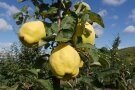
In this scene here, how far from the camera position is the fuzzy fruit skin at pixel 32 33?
227 cm

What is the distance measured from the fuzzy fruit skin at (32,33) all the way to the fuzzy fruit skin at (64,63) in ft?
0.67

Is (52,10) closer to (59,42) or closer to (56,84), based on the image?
(59,42)

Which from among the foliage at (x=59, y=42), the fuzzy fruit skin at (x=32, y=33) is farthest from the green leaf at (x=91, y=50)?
the fuzzy fruit skin at (x=32, y=33)

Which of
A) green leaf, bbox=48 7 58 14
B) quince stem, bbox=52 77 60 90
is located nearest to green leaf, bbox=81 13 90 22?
green leaf, bbox=48 7 58 14

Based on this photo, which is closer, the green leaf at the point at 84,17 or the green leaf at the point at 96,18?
the green leaf at the point at 84,17

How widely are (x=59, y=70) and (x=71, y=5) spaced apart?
0.65m

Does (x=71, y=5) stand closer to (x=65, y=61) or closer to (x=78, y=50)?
(x=78, y=50)

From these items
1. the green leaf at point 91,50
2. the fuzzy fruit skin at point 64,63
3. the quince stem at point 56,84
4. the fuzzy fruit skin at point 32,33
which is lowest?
the quince stem at point 56,84

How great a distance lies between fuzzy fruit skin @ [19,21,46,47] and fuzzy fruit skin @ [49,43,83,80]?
0.67 feet

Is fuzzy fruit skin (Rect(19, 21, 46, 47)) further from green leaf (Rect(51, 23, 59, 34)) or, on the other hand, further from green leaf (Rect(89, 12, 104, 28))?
green leaf (Rect(89, 12, 104, 28))

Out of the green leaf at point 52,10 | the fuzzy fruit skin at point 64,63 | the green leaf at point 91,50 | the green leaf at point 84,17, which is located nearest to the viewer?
the fuzzy fruit skin at point 64,63

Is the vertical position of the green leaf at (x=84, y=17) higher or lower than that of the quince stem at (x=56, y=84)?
higher

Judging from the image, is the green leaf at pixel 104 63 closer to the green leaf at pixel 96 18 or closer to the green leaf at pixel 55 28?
the green leaf at pixel 96 18

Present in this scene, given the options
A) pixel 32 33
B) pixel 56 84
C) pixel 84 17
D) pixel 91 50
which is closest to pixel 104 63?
pixel 91 50
